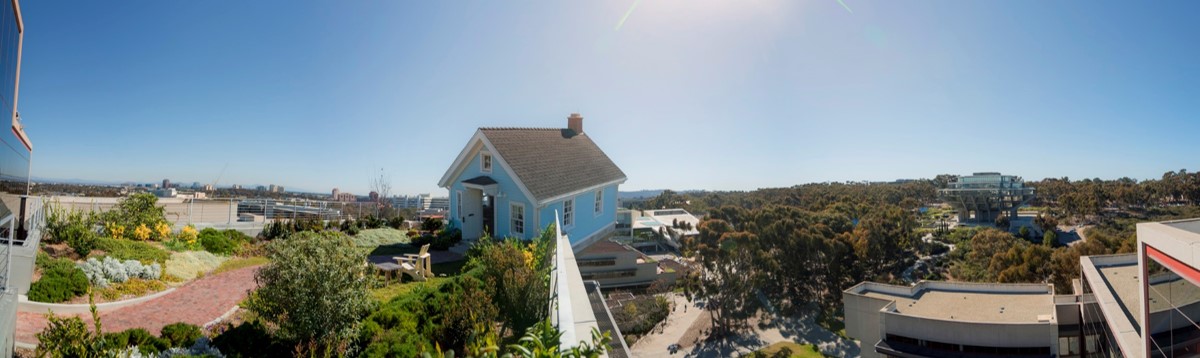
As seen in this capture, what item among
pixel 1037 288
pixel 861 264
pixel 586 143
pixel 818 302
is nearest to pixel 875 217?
pixel 861 264

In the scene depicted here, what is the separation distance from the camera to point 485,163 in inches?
672

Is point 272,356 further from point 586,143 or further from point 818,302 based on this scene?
point 818,302

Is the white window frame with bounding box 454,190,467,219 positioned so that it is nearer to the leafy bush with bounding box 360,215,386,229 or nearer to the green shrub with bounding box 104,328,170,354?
the leafy bush with bounding box 360,215,386,229

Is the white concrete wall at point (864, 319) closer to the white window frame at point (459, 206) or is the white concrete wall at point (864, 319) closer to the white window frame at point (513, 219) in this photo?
the white window frame at point (513, 219)

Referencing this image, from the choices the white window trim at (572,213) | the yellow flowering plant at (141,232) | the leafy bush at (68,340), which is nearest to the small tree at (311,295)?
the leafy bush at (68,340)

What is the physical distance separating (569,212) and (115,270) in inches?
465

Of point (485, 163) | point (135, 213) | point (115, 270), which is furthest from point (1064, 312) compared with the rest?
point (135, 213)

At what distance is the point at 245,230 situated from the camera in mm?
18188

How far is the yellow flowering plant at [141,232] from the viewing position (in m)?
13.7

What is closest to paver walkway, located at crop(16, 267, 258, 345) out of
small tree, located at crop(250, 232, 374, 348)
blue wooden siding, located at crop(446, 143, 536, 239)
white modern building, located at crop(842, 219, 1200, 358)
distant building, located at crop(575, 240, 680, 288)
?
small tree, located at crop(250, 232, 374, 348)

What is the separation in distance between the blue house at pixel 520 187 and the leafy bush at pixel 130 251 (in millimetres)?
7851

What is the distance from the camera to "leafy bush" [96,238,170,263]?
10.8 metres

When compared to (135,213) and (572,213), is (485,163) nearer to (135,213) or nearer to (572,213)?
(572,213)

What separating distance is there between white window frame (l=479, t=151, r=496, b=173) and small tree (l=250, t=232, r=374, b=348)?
10672 mm
